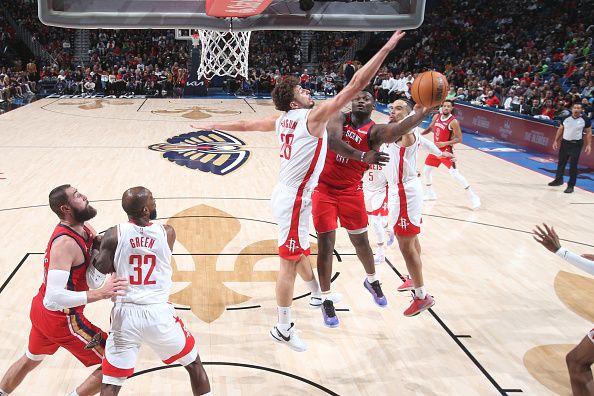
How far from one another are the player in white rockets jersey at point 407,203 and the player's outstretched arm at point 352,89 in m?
1.33

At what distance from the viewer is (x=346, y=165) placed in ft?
16.3

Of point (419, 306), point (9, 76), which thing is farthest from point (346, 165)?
point (9, 76)

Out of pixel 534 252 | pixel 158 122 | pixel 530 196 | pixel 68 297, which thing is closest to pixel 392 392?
pixel 68 297

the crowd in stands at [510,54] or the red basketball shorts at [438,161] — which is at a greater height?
the crowd in stands at [510,54]

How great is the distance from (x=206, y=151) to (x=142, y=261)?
973 centimetres

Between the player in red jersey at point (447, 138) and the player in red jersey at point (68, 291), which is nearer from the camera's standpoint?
the player in red jersey at point (68, 291)

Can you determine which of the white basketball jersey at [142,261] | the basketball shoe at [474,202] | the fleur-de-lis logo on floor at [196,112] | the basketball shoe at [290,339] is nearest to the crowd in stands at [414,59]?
the fleur-de-lis logo on floor at [196,112]

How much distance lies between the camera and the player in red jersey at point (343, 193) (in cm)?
485

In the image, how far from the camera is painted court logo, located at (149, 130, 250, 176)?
11438mm

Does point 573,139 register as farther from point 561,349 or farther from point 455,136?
point 561,349

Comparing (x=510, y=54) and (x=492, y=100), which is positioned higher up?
(x=510, y=54)

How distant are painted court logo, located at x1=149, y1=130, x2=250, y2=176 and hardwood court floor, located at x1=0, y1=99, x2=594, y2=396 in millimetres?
177

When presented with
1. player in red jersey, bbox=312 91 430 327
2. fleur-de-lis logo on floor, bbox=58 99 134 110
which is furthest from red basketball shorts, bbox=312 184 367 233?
fleur-de-lis logo on floor, bbox=58 99 134 110

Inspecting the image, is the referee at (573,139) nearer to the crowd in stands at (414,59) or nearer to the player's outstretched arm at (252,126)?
the crowd in stands at (414,59)
